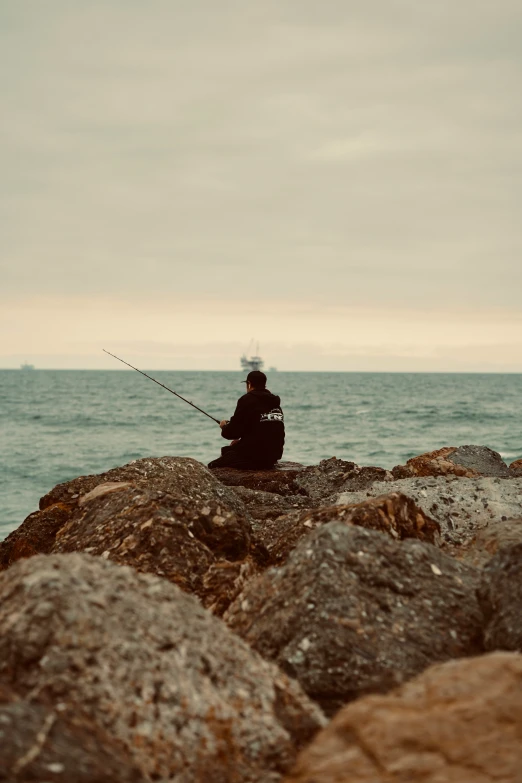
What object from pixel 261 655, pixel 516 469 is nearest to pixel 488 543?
pixel 261 655

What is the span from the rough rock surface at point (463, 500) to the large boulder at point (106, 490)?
3.93 feet

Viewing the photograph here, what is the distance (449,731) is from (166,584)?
135cm

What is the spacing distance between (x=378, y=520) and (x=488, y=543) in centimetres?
77

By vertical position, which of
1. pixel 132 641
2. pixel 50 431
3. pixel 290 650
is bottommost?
pixel 50 431

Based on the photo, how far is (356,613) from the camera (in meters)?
3.39

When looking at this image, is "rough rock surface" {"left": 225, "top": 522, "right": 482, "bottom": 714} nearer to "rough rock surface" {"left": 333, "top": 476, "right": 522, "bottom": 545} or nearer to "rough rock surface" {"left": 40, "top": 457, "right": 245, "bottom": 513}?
"rough rock surface" {"left": 333, "top": 476, "right": 522, "bottom": 545}

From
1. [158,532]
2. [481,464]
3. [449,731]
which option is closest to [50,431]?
[481,464]

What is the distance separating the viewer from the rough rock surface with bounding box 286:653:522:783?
223 cm

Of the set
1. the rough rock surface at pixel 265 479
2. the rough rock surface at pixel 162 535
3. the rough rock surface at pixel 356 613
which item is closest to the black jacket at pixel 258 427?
the rough rock surface at pixel 265 479

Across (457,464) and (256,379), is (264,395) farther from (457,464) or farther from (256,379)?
(457,464)

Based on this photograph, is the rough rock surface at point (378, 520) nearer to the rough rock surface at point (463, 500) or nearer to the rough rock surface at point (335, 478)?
the rough rock surface at point (463, 500)

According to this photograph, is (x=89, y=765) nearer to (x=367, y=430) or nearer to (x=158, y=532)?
(x=158, y=532)

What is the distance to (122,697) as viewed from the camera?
2.60m

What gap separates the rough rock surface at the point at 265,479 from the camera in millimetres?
8867
